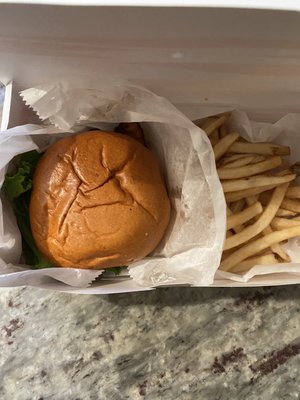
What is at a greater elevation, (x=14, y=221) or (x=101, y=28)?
(x=101, y=28)

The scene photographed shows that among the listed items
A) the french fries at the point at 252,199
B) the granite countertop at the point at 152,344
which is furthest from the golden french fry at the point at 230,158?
the granite countertop at the point at 152,344

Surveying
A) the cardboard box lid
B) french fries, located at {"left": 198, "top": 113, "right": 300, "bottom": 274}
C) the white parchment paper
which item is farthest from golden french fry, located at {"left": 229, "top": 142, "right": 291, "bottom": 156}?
the cardboard box lid

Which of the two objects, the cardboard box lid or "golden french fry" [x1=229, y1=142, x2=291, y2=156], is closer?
the cardboard box lid

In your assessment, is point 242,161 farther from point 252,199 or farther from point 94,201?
point 94,201

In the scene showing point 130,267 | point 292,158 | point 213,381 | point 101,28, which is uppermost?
point 101,28

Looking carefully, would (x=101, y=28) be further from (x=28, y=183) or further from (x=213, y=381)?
(x=213, y=381)

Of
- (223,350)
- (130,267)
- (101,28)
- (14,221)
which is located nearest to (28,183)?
(14,221)

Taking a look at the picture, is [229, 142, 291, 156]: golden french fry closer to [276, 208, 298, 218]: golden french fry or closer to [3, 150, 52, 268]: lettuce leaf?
[276, 208, 298, 218]: golden french fry
